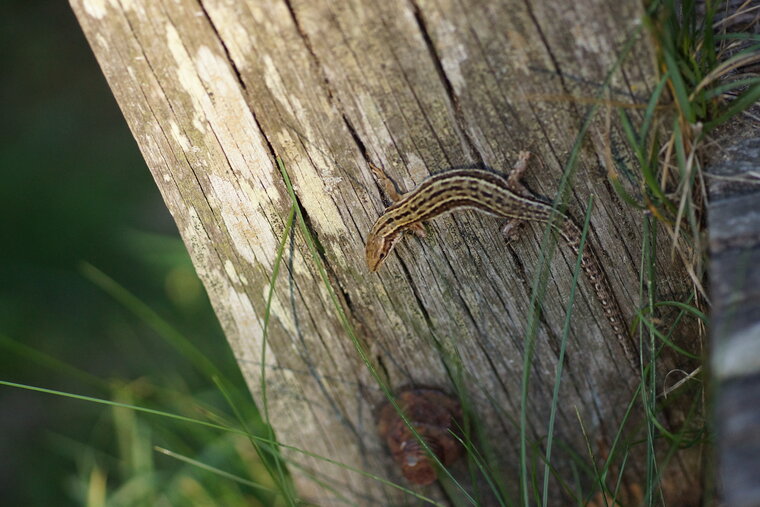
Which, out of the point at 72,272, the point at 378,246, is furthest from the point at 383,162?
the point at 72,272

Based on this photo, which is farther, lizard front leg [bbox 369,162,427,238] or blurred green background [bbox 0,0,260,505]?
blurred green background [bbox 0,0,260,505]

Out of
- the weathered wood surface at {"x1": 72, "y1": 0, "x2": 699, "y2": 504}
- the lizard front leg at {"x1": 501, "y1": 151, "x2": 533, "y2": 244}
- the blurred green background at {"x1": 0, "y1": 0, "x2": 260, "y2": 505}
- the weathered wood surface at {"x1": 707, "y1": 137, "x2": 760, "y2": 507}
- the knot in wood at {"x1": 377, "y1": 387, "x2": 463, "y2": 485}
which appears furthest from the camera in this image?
the blurred green background at {"x1": 0, "y1": 0, "x2": 260, "y2": 505}

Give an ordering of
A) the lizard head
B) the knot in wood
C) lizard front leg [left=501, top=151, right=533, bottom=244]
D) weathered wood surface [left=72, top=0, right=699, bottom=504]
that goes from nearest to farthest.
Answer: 1. weathered wood surface [left=72, top=0, right=699, bottom=504]
2. lizard front leg [left=501, top=151, right=533, bottom=244]
3. the lizard head
4. the knot in wood

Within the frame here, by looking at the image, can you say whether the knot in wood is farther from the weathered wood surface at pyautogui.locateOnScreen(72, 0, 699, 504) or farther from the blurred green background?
the blurred green background

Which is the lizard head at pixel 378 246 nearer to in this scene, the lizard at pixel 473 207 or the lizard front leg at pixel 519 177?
the lizard at pixel 473 207

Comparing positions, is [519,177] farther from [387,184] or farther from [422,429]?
[422,429]

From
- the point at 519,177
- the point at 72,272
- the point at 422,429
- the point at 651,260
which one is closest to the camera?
the point at 519,177

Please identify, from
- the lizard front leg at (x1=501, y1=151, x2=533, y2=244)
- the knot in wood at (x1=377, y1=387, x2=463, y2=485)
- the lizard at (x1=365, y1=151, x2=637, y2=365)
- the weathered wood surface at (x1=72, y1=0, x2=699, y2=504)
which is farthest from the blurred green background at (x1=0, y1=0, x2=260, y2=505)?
the lizard front leg at (x1=501, y1=151, x2=533, y2=244)
